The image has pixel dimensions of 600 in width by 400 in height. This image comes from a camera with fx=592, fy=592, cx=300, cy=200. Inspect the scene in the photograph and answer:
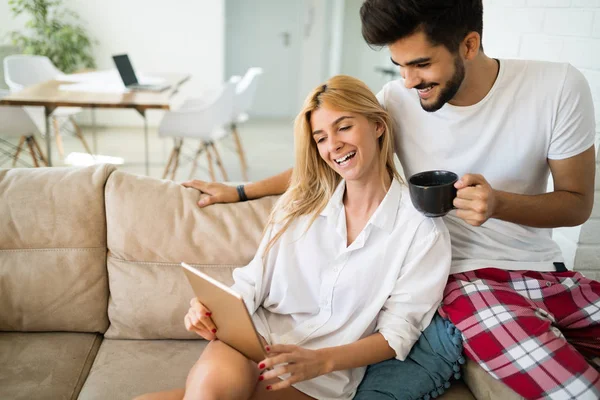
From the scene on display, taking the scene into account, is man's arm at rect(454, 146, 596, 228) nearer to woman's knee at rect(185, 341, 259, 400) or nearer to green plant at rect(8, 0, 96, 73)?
woman's knee at rect(185, 341, 259, 400)

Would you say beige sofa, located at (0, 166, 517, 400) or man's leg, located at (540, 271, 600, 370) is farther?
beige sofa, located at (0, 166, 517, 400)

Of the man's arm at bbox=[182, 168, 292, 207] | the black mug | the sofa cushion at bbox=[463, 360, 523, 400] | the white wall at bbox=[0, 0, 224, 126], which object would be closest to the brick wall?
the sofa cushion at bbox=[463, 360, 523, 400]

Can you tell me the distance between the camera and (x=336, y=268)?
1.53 metres

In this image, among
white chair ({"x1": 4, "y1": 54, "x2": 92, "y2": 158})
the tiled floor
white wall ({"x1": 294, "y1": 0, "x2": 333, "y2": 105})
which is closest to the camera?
white chair ({"x1": 4, "y1": 54, "x2": 92, "y2": 158})

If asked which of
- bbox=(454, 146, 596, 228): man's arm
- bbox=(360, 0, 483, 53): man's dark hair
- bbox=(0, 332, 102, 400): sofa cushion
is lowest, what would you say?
bbox=(0, 332, 102, 400): sofa cushion

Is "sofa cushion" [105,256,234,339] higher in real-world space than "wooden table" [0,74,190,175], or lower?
lower

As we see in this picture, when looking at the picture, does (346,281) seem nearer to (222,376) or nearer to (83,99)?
(222,376)

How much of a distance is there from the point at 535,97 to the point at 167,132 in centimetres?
294

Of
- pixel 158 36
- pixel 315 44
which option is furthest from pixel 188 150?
pixel 315 44

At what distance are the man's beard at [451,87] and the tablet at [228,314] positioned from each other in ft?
2.39

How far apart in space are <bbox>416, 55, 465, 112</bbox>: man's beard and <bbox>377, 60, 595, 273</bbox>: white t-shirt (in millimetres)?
72

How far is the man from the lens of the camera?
1.38 m

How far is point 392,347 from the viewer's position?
1409 mm

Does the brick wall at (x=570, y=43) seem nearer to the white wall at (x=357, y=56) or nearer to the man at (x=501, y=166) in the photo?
the man at (x=501, y=166)
